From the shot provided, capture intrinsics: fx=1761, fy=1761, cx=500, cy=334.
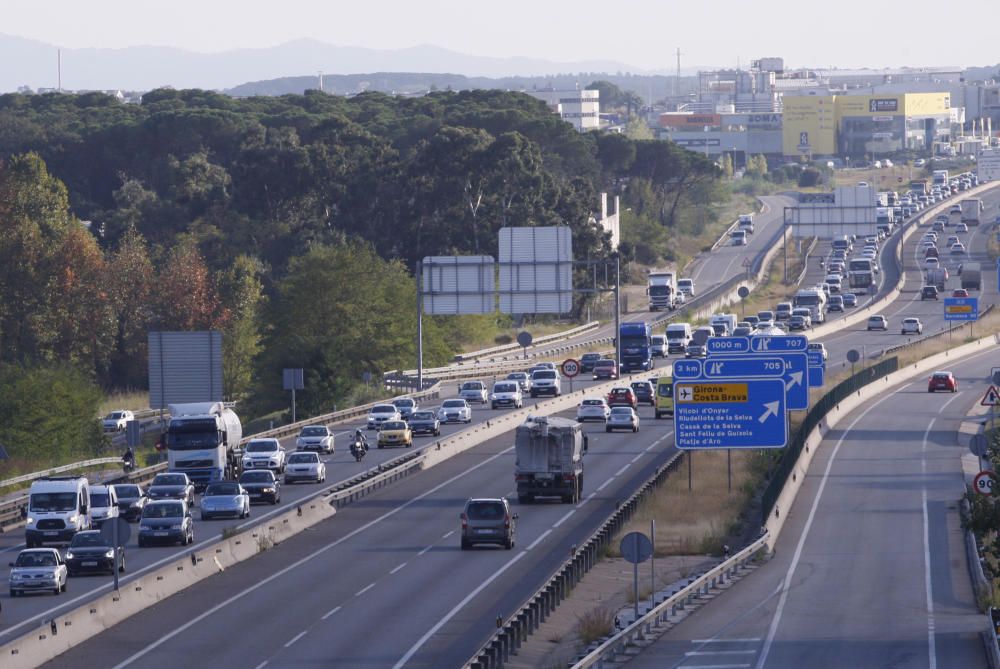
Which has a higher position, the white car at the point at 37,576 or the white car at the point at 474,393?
the white car at the point at 37,576

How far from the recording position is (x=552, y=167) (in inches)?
6417

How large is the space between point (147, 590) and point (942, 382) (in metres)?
63.5

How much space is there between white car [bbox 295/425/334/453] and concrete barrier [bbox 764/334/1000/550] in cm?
1783

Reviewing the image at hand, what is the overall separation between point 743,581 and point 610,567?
3.43m

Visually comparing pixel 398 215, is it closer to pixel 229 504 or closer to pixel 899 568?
pixel 229 504

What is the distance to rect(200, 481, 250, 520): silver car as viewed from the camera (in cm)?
4881

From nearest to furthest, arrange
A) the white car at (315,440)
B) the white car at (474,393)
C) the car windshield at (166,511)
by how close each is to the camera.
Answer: the car windshield at (166,511)
the white car at (315,440)
the white car at (474,393)

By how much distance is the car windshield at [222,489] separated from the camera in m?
A: 49.1

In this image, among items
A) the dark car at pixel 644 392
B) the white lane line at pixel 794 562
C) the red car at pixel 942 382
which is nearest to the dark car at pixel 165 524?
the white lane line at pixel 794 562

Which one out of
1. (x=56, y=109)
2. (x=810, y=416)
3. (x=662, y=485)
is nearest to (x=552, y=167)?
(x=56, y=109)

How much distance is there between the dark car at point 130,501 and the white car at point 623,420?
26.4 metres

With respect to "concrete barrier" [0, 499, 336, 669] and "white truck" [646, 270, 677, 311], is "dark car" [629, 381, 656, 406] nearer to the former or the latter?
"concrete barrier" [0, 499, 336, 669]

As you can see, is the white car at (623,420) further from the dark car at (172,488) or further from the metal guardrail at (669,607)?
the metal guardrail at (669,607)

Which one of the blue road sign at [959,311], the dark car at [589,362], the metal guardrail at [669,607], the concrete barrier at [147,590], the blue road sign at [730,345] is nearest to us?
the metal guardrail at [669,607]
